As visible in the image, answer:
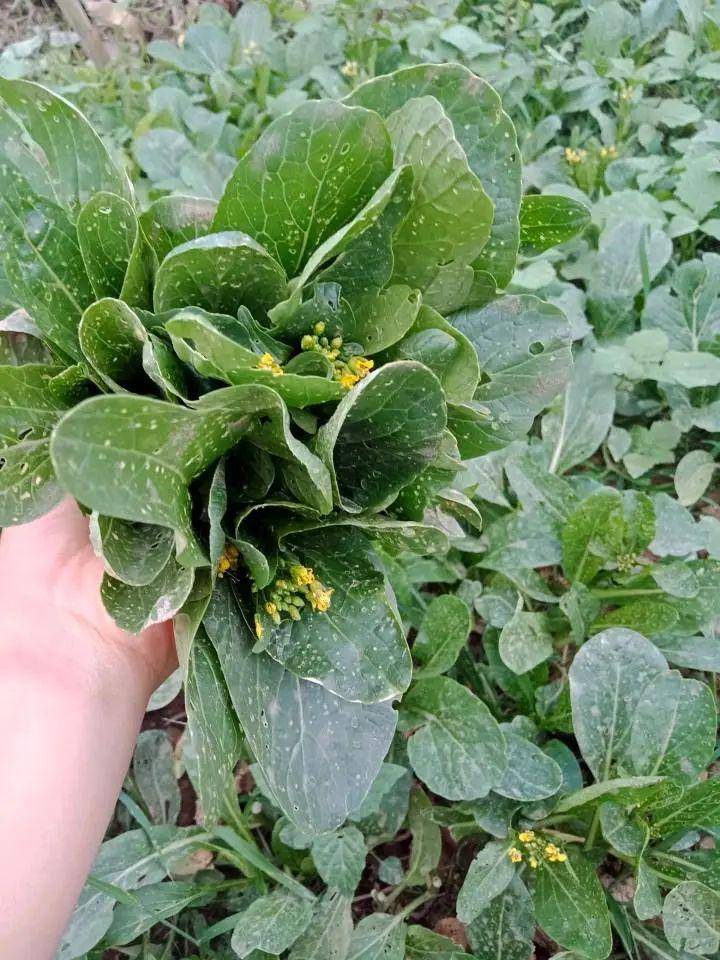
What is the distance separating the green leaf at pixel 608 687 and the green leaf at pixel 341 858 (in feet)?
1.54

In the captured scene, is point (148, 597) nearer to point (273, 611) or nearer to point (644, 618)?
point (273, 611)

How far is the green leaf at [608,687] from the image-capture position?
153cm

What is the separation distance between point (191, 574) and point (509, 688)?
1.07 metres

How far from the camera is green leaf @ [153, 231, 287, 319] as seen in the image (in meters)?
0.79

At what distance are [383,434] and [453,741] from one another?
846 mm

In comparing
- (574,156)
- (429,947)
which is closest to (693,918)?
(429,947)

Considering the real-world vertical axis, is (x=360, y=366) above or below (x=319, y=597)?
above

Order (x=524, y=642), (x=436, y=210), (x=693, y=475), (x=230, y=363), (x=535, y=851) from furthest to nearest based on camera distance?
(x=693, y=475)
(x=524, y=642)
(x=535, y=851)
(x=436, y=210)
(x=230, y=363)

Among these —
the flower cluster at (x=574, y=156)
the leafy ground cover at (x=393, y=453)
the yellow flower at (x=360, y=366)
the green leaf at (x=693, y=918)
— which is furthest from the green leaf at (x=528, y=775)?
the flower cluster at (x=574, y=156)

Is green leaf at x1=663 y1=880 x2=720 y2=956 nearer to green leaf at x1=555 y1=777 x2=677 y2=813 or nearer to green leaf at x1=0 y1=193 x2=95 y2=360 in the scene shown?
green leaf at x1=555 y1=777 x2=677 y2=813

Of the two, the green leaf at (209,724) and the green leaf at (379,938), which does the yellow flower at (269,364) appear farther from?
the green leaf at (379,938)

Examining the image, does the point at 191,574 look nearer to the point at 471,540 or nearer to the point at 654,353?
the point at 471,540

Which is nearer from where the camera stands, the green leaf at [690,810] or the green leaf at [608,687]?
the green leaf at [690,810]

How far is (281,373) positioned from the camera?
0.78 m
